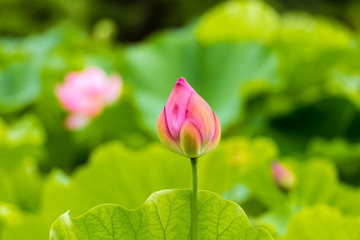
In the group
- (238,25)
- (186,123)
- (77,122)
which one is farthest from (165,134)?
(238,25)

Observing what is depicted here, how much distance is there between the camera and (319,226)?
1.56ft

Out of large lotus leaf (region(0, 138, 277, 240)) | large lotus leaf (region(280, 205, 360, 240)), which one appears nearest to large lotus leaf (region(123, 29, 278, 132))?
large lotus leaf (region(0, 138, 277, 240))

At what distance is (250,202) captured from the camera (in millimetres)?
862

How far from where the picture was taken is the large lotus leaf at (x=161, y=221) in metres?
0.37

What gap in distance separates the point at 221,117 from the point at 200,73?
0.79ft

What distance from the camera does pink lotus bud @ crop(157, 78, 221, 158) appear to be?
36cm

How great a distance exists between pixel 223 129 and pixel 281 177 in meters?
0.45

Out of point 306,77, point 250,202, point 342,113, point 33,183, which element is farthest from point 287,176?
point 306,77

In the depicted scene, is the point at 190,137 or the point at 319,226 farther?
the point at 319,226

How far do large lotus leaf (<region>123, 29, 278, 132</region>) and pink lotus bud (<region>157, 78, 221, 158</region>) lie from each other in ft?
2.25

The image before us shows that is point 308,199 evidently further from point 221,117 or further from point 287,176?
point 221,117

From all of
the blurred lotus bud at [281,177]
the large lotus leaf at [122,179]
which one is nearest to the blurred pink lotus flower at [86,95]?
the large lotus leaf at [122,179]

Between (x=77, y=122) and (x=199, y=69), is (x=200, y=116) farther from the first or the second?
(x=199, y=69)

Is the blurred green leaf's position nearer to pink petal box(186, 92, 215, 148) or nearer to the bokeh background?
the bokeh background
